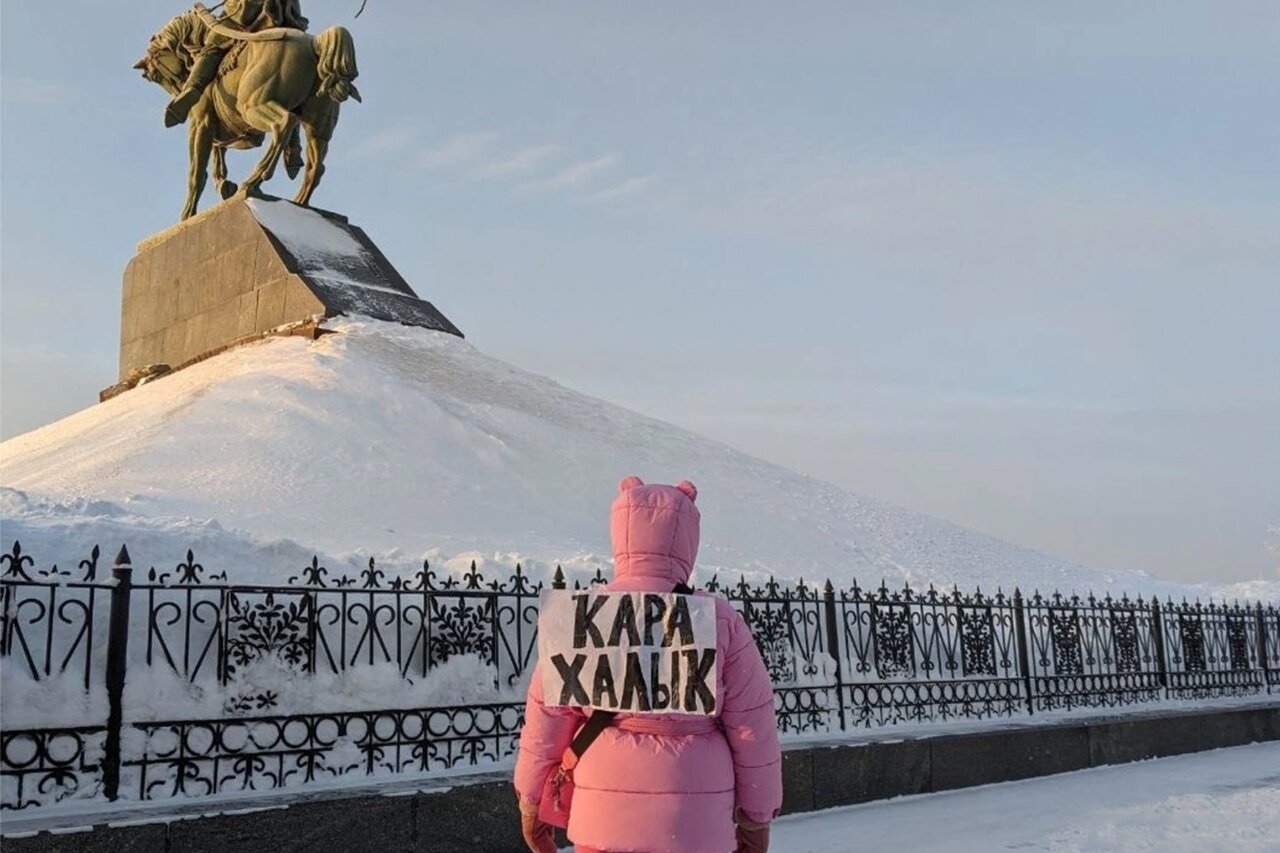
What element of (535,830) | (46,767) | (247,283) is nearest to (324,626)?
(46,767)

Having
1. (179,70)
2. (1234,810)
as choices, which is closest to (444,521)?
(1234,810)

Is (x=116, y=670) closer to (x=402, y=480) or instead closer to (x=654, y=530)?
(x=654, y=530)

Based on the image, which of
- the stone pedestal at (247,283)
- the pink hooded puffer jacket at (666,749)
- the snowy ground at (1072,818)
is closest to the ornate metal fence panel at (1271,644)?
the snowy ground at (1072,818)

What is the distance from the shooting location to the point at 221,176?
21781 millimetres

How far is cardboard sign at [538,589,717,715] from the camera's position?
3.23 metres

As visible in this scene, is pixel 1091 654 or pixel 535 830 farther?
pixel 1091 654

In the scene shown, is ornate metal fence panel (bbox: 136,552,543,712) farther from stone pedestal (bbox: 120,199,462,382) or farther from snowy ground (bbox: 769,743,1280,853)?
stone pedestal (bbox: 120,199,462,382)

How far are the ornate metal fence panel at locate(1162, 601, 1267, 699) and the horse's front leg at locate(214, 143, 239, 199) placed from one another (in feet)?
57.5

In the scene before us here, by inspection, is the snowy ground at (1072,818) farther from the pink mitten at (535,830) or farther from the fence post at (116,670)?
the fence post at (116,670)

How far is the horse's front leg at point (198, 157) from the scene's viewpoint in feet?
71.3

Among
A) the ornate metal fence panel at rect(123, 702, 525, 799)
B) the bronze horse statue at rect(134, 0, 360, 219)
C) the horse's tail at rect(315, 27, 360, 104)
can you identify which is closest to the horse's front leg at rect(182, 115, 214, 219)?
the bronze horse statue at rect(134, 0, 360, 219)

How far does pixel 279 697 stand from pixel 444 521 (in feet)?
18.8

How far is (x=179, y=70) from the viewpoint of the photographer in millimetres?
22594

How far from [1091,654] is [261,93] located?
54.0ft
